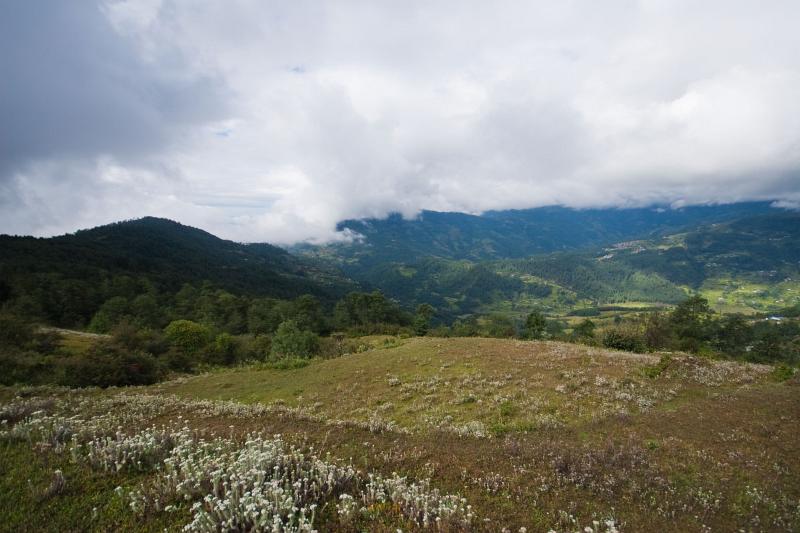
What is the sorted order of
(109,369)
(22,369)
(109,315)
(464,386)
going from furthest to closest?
(109,315) → (22,369) → (109,369) → (464,386)

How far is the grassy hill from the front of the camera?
5.70m

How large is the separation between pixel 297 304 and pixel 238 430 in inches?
3970

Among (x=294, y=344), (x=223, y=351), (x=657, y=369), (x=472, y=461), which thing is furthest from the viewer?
(x=223, y=351)

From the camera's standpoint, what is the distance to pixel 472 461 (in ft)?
27.5

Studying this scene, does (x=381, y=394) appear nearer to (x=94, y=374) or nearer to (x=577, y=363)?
(x=577, y=363)

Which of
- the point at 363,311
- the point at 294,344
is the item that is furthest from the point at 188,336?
the point at 363,311

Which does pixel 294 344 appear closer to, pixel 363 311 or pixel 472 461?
pixel 472 461

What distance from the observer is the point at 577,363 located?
26.9 meters

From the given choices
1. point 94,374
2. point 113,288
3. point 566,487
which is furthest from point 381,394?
point 113,288

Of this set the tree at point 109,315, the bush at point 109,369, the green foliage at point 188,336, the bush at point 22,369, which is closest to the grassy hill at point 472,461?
the bush at point 109,369

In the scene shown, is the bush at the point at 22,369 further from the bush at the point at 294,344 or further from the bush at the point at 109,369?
the bush at the point at 294,344

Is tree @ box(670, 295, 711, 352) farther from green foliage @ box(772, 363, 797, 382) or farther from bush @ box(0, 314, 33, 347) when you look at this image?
bush @ box(0, 314, 33, 347)

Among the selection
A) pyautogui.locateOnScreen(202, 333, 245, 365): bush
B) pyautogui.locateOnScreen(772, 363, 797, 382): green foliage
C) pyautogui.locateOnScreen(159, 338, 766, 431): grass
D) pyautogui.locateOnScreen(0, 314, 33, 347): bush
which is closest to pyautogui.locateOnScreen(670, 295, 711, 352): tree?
pyautogui.locateOnScreen(772, 363, 797, 382): green foliage

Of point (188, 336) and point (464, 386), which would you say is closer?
point (464, 386)
